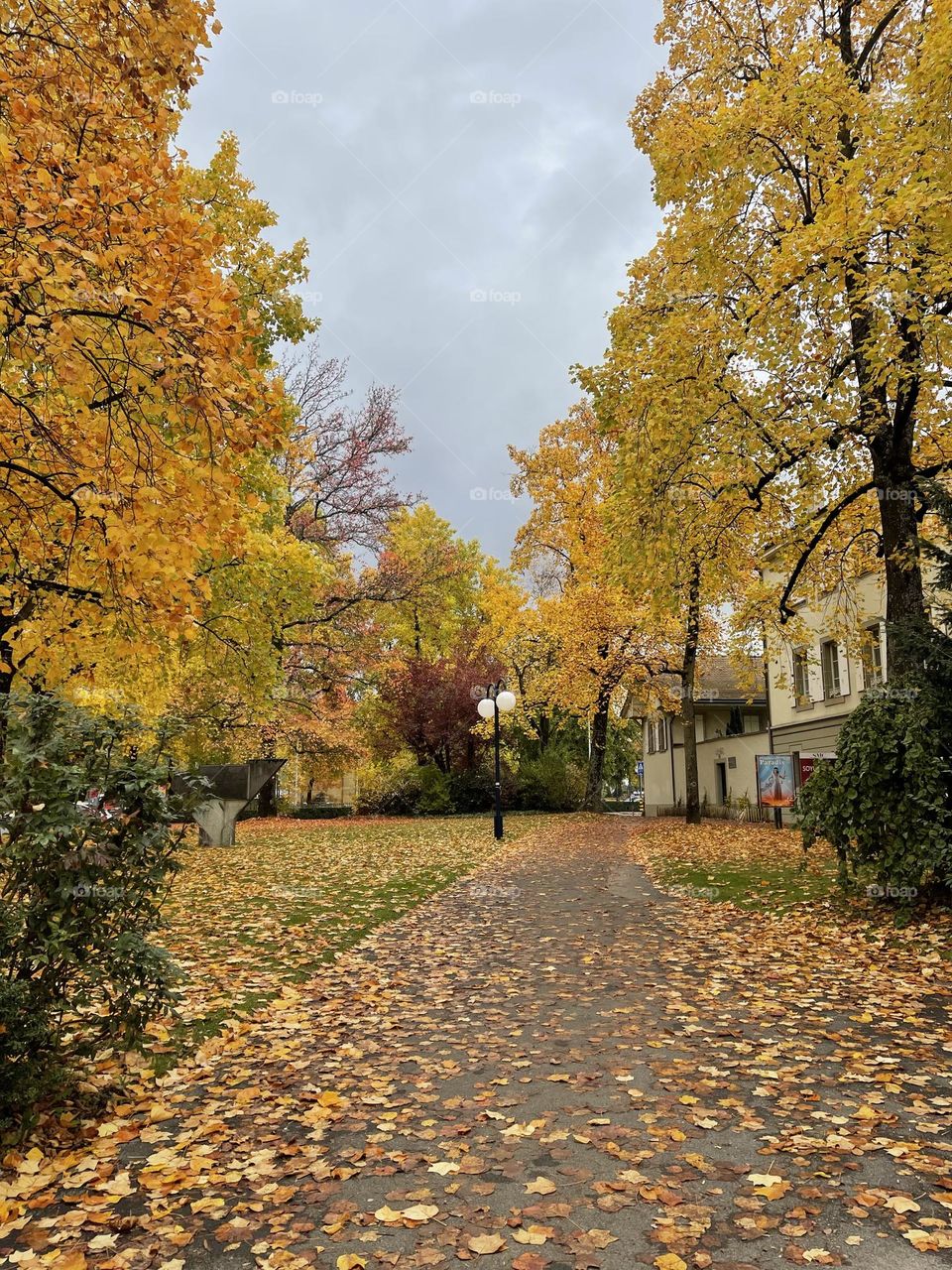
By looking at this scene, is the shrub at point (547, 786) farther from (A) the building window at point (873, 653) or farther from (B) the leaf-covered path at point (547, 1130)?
(B) the leaf-covered path at point (547, 1130)

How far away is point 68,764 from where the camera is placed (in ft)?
14.3

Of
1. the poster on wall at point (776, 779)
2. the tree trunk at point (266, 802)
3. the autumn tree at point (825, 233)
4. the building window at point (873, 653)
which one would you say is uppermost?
the autumn tree at point (825, 233)

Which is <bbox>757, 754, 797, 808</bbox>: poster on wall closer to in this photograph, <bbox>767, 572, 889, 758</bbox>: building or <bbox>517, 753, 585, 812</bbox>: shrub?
<bbox>767, 572, 889, 758</bbox>: building

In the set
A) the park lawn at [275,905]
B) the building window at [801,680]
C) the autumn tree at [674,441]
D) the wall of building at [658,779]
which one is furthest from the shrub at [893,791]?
the wall of building at [658,779]

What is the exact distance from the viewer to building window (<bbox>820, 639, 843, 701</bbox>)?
79.5 feet

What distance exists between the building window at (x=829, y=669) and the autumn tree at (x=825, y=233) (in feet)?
37.3

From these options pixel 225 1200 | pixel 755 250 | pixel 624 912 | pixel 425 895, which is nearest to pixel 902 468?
pixel 755 250

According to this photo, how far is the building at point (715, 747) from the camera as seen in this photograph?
30500 millimetres

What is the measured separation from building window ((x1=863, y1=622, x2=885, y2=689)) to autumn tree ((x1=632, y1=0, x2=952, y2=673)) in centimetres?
133

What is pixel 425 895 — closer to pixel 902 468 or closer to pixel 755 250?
pixel 902 468

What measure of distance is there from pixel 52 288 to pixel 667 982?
21.5 ft

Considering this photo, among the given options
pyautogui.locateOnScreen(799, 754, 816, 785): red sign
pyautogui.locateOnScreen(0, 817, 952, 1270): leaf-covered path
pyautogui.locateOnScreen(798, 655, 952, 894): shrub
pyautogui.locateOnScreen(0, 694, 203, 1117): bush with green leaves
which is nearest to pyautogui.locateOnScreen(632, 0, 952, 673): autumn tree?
pyautogui.locateOnScreen(798, 655, 952, 894): shrub

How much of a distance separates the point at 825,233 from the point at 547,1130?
8239 mm

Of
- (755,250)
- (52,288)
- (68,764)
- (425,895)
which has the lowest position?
(425,895)
